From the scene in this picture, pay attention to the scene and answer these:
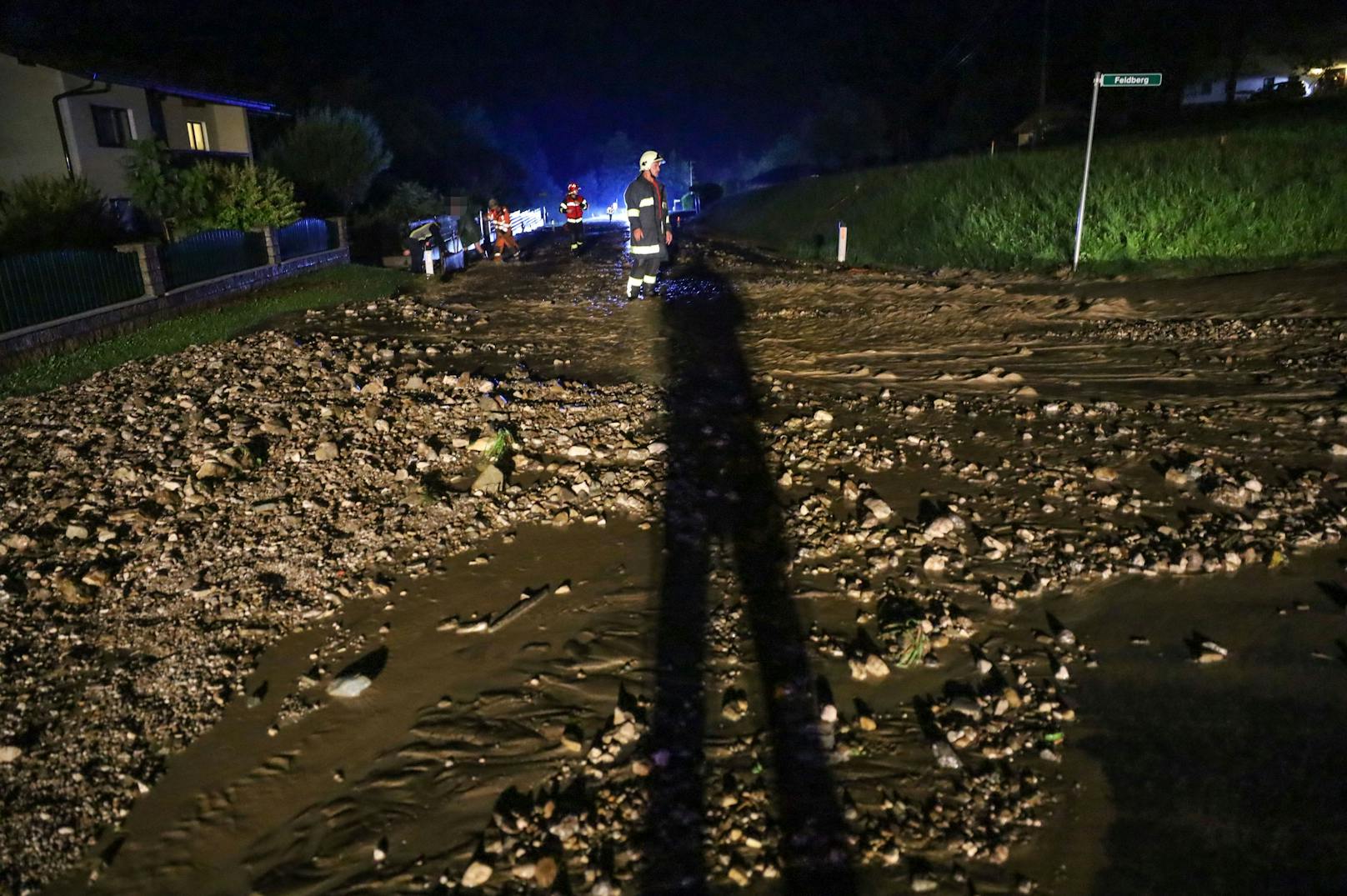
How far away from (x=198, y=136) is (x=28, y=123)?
757cm

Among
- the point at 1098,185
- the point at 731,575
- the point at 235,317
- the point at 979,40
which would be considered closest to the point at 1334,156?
the point at 1098,185

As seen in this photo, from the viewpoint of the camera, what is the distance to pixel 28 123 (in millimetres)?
20812

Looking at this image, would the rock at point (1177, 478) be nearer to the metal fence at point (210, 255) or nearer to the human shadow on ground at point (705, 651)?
the human shadow on ground at point (705, 651)

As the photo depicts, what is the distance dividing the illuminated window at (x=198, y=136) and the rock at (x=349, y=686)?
27.7m

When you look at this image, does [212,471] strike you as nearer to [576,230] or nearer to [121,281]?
[121,281]

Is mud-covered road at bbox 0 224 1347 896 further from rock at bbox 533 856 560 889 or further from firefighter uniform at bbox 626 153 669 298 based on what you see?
firefighter uniform at bbox 626 153 669 298

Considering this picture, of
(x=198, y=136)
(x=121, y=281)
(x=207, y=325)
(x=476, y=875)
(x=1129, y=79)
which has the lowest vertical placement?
(x=476, y=875)

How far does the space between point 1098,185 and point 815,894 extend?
15762mm

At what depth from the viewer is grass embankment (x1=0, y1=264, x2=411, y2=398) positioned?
31.8 ft

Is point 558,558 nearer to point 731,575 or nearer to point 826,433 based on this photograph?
point 731,575

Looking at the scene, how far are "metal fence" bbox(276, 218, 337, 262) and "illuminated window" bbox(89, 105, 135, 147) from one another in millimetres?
5553

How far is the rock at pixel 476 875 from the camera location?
3289 mm

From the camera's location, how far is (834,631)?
468cm

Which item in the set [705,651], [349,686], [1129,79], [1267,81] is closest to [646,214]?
[1129,79]
